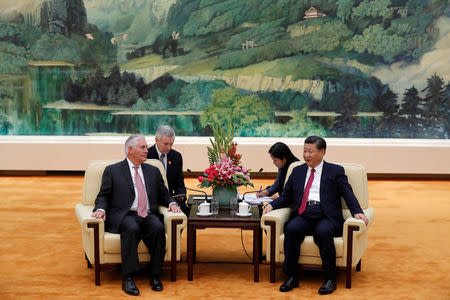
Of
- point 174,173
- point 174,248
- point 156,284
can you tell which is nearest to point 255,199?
point 174,173

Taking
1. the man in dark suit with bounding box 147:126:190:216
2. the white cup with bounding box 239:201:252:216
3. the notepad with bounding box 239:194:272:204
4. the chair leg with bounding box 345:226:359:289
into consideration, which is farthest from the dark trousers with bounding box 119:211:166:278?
the chair leg with bounding box 345:226:359:289

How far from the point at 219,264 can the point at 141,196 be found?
3.40 feet

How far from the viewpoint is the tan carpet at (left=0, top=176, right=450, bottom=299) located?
5055mm

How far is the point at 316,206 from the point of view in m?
5.32

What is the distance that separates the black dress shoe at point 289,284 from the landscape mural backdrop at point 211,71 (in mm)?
6529

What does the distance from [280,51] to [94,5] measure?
11.6 feet

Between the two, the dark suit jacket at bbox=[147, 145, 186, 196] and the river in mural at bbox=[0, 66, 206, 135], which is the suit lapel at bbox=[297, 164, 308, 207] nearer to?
the dark suit jacket at bbox=[147, 145, 186, 196]

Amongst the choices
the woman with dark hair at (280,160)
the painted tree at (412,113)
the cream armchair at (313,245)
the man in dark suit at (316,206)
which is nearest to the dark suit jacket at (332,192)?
the man in dark suit at (316,206)

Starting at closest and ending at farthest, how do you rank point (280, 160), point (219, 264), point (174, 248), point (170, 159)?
1. point (174, 248)
2. point (219, 264)
3. point (280, 160)
4. point (170, 159)

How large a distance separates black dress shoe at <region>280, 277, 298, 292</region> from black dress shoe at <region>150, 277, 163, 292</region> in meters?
0.99

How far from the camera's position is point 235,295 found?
4992 millimetres

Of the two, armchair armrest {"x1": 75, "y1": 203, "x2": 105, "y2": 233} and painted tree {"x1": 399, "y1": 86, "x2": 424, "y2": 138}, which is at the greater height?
painted tree {"x1": 399, "y1": 86, "x2": 424, "y2": 138}

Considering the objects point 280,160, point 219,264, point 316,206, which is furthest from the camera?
point 280,160

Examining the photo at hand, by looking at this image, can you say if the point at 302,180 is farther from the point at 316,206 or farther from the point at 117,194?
the point at 117,194
